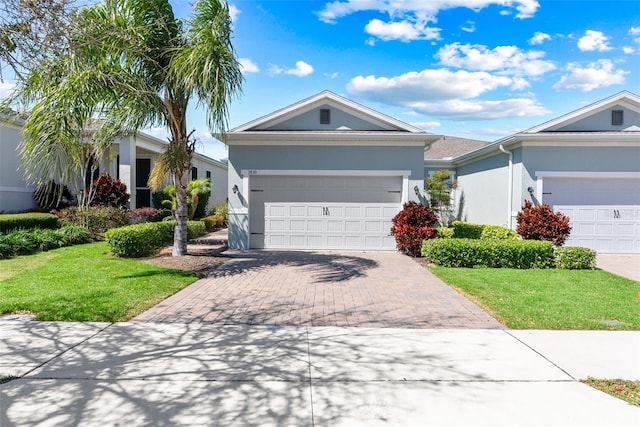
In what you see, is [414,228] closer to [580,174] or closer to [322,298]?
[580,174]

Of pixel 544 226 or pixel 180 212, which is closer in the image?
pixel 180 212

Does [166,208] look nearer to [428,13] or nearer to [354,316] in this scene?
[428,13]

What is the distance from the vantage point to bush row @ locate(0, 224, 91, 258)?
10508 mm

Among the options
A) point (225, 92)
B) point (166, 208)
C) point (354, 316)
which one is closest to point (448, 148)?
point (166, 208)

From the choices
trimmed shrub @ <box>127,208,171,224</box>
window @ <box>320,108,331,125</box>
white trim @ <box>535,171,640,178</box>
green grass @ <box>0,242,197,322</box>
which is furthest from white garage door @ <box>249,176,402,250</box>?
green grass @ <box>0,242,197,322</box>

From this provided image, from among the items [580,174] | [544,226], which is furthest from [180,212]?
[580,174]

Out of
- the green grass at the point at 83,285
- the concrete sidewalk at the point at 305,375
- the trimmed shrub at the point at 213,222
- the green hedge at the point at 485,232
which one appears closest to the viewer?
the concrete sidewalk at the point at 305,375

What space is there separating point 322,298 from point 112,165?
1448 centimetres

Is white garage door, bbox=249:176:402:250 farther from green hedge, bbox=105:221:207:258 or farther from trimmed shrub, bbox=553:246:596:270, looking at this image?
trimmed shrub, bbox=553:246:596:270

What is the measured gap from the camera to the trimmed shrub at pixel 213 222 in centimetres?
1961

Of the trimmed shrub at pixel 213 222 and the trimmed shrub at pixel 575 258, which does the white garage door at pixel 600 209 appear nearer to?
the trimmed shrub at pixel 575 258

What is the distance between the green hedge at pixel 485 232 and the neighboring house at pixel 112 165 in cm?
1125

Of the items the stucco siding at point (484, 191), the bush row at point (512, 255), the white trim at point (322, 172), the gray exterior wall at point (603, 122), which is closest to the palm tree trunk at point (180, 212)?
the white trim at point (322, 172)

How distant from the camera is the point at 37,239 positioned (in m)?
11.4
